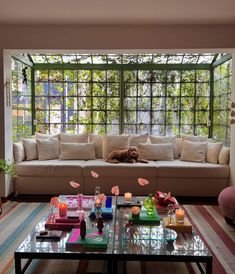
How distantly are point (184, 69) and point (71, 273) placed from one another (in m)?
4.43

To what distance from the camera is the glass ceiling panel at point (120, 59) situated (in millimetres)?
5795

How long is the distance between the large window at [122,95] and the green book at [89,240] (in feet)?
12.1

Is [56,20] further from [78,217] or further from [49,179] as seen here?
[78,217]

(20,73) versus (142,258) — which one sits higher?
(20,73)

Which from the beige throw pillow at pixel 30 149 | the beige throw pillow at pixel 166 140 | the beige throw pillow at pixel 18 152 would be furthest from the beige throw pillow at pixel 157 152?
the beige throw pillow at pixel 18 152

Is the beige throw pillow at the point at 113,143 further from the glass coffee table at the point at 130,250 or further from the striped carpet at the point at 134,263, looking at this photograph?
the glass coffee table at the point at 130,250

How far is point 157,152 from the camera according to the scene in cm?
532

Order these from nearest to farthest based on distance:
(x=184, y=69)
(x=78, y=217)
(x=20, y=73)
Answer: (x=78, y=217), (x=20, y=73), (x=184, y=69)

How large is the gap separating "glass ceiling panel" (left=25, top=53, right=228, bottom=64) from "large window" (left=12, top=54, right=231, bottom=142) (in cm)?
2

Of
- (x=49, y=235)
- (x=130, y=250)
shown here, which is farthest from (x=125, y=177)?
(x=130, y=250)

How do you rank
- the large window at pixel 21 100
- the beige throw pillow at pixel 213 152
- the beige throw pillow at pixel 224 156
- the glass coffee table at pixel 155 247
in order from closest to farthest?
1. the glass coffee table at pixel 155 247
2. the beige throw pillow at pixel 224 156
3. the beige throw pillow at pixel 213 152
4. the large window at pixel 21 100

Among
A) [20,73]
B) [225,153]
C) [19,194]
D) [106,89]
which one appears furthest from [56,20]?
[225,153]

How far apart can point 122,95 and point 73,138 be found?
1.25 metres

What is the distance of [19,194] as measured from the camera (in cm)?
491
